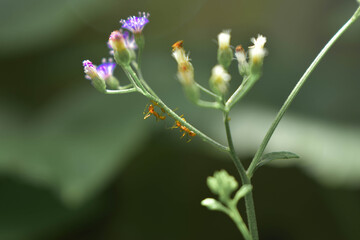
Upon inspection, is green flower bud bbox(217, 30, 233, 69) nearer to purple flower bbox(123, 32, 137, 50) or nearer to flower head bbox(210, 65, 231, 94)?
flower head bbox(210, 65, 231, 94)

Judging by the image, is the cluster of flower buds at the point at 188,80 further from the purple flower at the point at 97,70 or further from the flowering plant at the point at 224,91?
the purple flower at the point at 97,70

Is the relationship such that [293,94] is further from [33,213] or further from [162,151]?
[33,213]

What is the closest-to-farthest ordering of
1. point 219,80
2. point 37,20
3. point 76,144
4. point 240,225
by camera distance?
1. point 240,225
2. point 219,80
3. point 76,144
4. point 37,20

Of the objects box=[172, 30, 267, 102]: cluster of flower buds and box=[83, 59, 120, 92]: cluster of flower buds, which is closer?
box=[172, 30, 267, 102]: cluster of flower buds

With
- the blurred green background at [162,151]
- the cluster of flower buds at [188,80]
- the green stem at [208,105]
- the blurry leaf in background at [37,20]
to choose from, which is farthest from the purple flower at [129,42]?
the blurry leaf in background at [37,20]

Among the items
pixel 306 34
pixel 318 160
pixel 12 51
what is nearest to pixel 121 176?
pixel 318 160

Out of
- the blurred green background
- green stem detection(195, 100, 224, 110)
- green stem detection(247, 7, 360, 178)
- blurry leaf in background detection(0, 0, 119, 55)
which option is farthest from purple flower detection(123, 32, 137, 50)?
blurry leaf in background detection(0, 0, 119, 55)

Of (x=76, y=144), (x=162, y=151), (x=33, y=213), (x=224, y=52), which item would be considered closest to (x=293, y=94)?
(x=224, y=52)

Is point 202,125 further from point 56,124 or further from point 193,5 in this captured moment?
point 193,5
